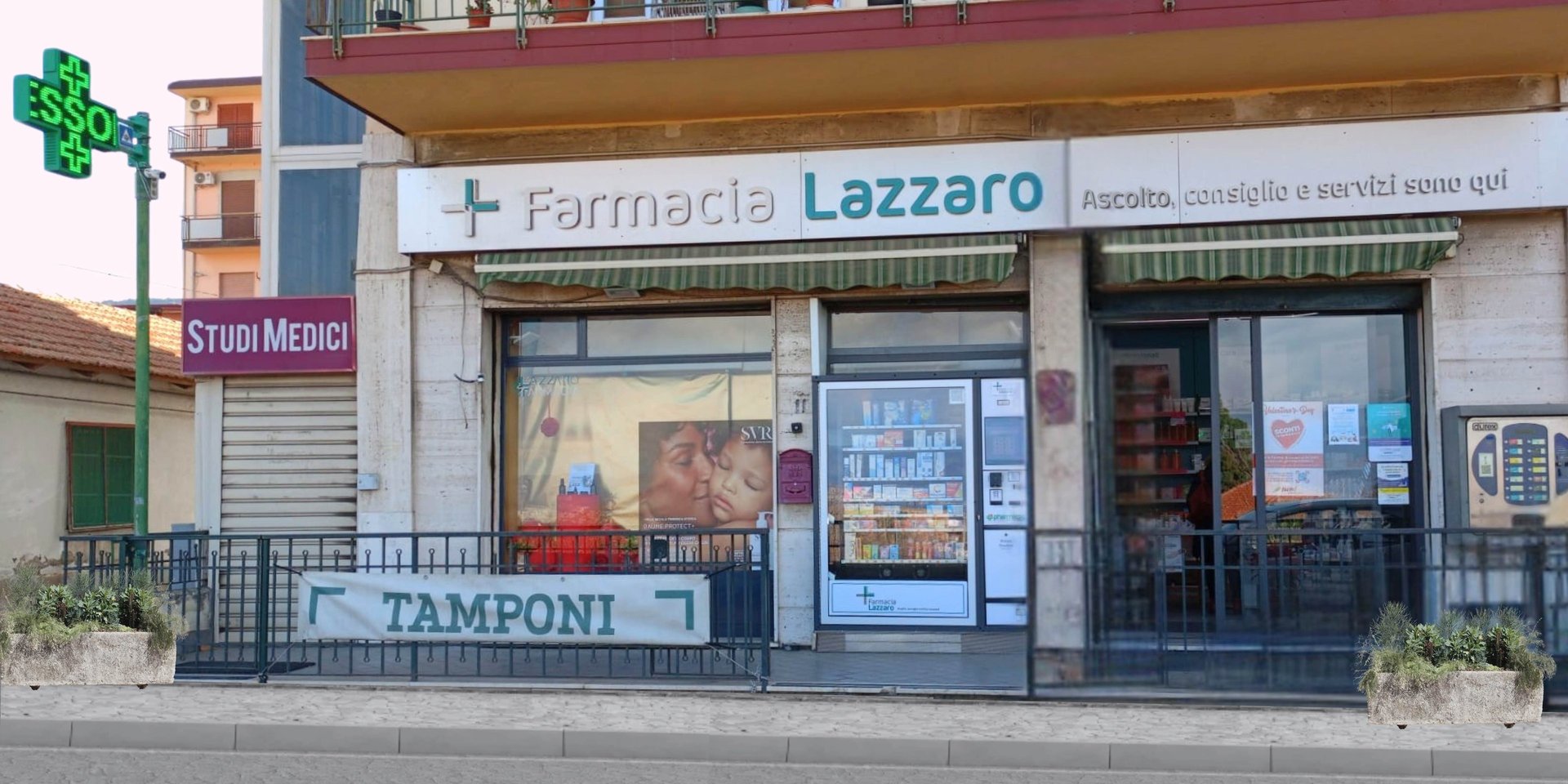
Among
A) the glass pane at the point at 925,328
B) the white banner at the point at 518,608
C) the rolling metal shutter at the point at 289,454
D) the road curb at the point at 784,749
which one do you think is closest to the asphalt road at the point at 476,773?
the road curb at the point at 784,749

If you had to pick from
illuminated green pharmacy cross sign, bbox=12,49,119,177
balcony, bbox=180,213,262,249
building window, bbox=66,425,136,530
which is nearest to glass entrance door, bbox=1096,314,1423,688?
illuminated green pharmacy cross sign, bbox=12,49,119,177

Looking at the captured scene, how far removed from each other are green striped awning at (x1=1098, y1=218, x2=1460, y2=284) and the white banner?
179 inches

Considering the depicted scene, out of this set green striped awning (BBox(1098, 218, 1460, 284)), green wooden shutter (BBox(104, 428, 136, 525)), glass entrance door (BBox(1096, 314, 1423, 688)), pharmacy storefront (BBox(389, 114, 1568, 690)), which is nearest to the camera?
glass entrance door (BBox(1096, 314, 1423, 688))

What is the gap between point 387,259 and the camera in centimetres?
1305

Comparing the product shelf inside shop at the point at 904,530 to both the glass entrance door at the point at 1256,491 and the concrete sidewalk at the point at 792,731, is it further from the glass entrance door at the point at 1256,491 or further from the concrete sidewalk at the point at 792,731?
the concrete sidewalk at the point at 792,731

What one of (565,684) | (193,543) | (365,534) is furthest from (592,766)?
(193,543)

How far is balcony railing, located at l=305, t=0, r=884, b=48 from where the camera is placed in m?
11.8

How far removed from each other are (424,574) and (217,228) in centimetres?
5041

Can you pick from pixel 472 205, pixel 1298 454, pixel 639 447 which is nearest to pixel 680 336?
pixel 639 447

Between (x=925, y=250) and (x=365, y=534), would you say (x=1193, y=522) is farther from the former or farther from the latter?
(x=365, y=534)

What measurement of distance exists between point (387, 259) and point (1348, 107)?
8394mm

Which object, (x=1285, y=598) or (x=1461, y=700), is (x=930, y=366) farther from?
(x=1461, y=700)

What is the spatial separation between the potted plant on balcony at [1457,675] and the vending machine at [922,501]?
13.2 ft

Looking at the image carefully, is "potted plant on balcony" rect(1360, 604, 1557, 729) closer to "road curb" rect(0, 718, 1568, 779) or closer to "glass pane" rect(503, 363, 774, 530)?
"road curb" rect(0, 718, 1568, 779)
